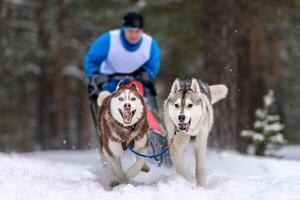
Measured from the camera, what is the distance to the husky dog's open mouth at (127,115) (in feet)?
18.3

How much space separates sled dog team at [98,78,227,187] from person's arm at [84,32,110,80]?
62.3 inches

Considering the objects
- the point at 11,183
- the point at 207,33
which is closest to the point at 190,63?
the point at 207,33

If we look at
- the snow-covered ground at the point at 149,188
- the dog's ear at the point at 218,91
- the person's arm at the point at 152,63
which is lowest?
the snow-covered ground at the point at 149,188

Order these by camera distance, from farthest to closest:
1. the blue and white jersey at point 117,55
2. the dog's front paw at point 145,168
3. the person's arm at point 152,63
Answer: the person's arm at point 152,63
the blue and white jersey at point 117,55
the dog's front paw at point 145,168

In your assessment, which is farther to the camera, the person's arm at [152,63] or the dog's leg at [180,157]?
the person's arm at [152,63]

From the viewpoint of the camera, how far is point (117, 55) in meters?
7.63

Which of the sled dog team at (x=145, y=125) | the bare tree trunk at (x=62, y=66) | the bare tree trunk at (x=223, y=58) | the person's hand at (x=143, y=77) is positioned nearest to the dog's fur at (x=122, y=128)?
the sled dog team at (x=145, y=125)

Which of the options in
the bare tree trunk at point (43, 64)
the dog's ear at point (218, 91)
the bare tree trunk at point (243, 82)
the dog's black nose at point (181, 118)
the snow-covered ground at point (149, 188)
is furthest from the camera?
the bare tree trunk at point (43, 64)

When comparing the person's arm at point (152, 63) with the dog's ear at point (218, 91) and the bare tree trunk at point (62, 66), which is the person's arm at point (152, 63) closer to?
the dog's ear at point (218, 91)

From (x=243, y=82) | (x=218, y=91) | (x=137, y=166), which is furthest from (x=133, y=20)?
(x=243, y=82)

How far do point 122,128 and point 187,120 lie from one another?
0.67 m

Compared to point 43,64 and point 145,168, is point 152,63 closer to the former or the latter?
point 145,168

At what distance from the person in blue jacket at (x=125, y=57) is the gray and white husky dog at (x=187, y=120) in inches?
64.1

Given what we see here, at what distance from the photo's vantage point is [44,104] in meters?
21.9
